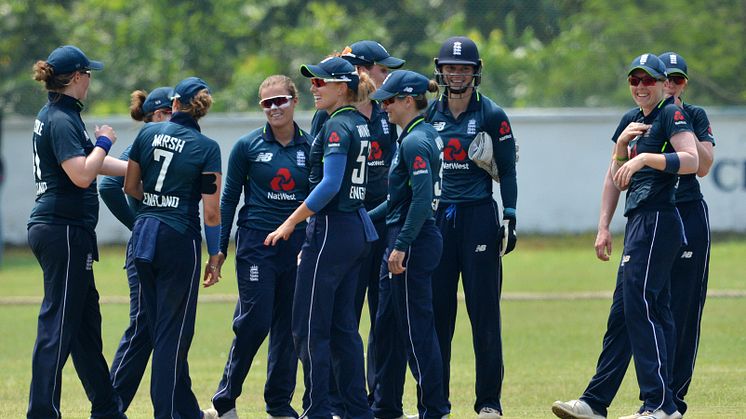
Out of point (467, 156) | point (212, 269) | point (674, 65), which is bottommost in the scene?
point (212, 269)

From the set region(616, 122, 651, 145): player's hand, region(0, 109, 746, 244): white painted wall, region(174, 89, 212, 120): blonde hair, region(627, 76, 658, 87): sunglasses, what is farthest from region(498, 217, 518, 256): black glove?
region(0, 109, 746, 244): white painted wall

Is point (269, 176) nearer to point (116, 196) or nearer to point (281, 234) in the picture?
point (281, 234)

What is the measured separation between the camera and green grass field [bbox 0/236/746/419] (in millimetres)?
9148

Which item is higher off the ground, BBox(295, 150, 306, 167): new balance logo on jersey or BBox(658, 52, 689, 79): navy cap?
BBox(658, 52, 689, 79): navy cap

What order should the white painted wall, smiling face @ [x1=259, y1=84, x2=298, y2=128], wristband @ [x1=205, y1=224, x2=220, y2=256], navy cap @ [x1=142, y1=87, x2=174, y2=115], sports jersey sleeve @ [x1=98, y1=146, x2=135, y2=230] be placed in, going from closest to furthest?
wristband @ [x1=205, y1=224, x2=220, y2=256] < smiling face @ [x1=259, y1=84, x2=298, y2=128] < sports jersey sleeve @ [x1=98, y1=146, x2=135, y2=230] < navy cap @ [x1=142, y1=87, x2=174, y2=115] < the white painted wall

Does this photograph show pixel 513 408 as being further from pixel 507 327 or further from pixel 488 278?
pixel 507 327

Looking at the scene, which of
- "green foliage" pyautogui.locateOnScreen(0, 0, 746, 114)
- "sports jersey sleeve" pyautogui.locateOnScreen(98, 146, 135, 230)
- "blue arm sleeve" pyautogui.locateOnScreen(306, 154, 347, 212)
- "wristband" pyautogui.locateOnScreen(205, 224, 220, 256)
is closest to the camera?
"blue arm sleeve" pyautogui.locateOnScreen(306, 154, 347, 212)

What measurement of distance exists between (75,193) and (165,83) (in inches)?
802

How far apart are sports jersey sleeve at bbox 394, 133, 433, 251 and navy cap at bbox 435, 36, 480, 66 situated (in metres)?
0.89

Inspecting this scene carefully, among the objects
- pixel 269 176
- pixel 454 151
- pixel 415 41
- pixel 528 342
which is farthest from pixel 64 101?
pixel 415 41

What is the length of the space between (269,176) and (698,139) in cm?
279

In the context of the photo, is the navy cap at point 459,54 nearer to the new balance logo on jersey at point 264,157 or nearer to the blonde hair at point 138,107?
the new balance logo on jersey at point 264,157

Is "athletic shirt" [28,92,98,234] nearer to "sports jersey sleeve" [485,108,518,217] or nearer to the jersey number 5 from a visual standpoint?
the jersey number 5

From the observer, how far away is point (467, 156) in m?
8.30
